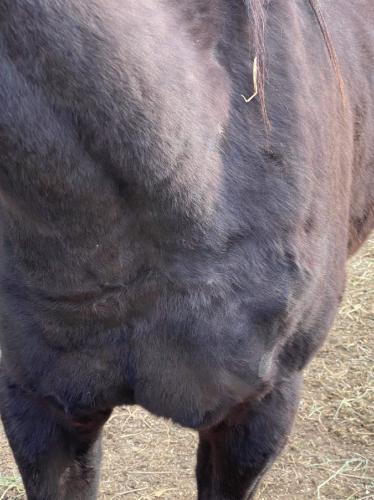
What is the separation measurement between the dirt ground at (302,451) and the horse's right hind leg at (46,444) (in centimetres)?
73

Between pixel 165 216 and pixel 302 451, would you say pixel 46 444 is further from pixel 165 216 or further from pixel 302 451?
pixel 302 451

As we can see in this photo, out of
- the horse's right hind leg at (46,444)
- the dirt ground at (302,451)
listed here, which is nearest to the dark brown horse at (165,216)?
the horse's right hind leg at (46,444)

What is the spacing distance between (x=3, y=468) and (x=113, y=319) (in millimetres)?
1431

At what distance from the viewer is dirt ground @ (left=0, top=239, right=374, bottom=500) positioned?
7.32 feet

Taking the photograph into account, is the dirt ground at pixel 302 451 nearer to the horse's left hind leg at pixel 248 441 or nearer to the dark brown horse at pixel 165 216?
the horse's left hind leg at pixel 248 441

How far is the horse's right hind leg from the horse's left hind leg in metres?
0.28

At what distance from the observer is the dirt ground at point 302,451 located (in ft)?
7.32

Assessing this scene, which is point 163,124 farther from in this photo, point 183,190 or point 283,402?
point 283,402

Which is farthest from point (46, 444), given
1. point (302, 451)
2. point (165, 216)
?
point (302, 451)

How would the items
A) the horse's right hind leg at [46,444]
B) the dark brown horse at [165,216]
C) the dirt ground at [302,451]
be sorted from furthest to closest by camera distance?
the dirt ground at [302,451] → the horse's right hind leg at [46,444] → the dark brown horse at [165,216]

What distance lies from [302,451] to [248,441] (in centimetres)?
102

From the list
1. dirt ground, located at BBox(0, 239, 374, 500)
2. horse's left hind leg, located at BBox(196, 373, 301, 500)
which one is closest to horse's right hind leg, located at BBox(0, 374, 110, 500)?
horse's left hind leg, located at BBox(196, 373, 301, 500)

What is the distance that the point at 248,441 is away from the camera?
146 cm

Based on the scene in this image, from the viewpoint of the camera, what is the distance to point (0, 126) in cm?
89
